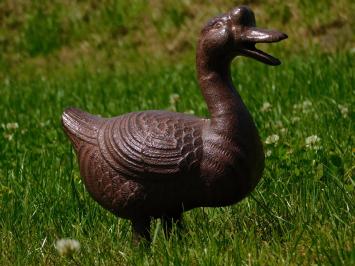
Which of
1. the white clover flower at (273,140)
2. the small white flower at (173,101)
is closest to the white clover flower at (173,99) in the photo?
the small white flower at (173,101)

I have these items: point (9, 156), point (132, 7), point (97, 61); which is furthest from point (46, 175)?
point (132, 7)

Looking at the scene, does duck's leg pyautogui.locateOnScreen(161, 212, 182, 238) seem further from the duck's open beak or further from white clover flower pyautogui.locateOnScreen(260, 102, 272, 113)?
white clover flower pyautogui.locateOnScreen(260, 102, 272, 113)

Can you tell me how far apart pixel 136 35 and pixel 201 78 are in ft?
27.0

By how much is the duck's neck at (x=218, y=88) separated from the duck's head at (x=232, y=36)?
0.03 meters

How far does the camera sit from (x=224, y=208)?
405 cm

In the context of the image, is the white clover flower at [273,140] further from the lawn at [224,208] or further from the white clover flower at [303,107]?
the white clover flower at [303,107]

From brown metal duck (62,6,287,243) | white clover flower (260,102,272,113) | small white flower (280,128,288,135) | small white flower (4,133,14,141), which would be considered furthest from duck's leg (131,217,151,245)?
small white flower (4,133,14,141)

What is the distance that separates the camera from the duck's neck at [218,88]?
3.37 metres

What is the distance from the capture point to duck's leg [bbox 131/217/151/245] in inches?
135

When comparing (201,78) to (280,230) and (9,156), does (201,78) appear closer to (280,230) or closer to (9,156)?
(280,230)

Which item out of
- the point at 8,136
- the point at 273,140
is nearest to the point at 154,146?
the point at 273,140

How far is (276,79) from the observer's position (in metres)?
7.37

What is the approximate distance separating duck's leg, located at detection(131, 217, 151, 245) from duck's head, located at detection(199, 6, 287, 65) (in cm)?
74

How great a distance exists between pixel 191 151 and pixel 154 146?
147 millimetres
